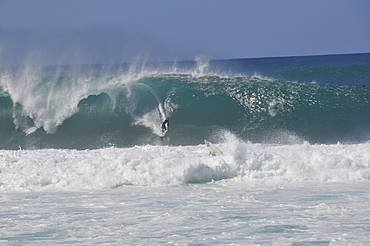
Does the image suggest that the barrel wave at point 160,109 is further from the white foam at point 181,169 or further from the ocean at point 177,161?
the white foam at point 181,169

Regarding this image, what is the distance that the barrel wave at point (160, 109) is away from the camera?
1517 cm

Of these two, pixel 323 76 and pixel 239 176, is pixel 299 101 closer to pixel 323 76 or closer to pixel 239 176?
pixel 239 176

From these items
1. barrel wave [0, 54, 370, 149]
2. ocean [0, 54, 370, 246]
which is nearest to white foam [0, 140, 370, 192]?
ocean [0, 54, 370, 246]

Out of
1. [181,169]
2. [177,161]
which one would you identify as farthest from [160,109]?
[181,169]

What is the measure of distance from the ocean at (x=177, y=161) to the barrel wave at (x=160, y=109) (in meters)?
0.05

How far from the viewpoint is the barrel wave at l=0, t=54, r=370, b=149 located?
49.8 feet

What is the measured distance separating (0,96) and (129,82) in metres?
5.08

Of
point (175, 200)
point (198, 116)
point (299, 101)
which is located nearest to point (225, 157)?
point (175, 200)

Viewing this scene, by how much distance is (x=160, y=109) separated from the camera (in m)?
17.5

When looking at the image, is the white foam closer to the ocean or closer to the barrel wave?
the ocean

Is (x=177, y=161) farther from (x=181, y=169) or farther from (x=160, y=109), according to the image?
(x=160, y=109)

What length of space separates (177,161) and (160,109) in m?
8.12

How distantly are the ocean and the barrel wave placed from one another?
0.17 feet

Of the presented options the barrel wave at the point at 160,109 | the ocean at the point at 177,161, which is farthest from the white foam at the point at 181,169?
the barrel wave at the point at 160,109
